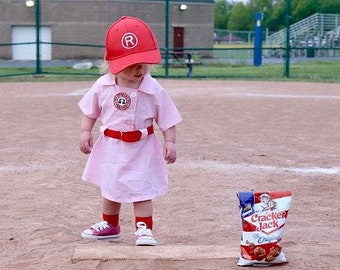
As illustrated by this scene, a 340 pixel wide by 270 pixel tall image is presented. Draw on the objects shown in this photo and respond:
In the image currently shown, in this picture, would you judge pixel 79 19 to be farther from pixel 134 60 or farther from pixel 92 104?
pixel 134 60

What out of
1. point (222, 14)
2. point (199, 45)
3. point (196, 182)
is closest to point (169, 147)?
point (196, 182)

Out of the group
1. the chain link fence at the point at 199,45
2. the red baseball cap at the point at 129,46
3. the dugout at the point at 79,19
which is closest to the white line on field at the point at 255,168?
the red baseball cap at the point at 129,46

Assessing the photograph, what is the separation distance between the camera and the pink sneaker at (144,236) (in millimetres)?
4391

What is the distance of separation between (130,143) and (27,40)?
3437cm

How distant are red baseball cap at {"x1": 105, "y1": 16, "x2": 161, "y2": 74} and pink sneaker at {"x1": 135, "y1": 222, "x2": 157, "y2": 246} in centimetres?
88

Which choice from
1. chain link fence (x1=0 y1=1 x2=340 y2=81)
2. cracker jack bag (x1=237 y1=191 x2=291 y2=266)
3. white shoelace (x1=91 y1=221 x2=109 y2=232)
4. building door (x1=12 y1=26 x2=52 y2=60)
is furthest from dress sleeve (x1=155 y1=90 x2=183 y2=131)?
building door (x1=12 y1=26 x2=52 y2=60)

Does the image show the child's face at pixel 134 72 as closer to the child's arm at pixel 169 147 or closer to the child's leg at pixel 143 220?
the child's arm at pixel 169 147

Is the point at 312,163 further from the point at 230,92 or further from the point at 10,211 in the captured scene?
the point at 230,92

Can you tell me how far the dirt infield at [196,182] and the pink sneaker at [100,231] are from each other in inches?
2.8

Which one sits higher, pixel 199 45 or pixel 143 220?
pixel 199 45

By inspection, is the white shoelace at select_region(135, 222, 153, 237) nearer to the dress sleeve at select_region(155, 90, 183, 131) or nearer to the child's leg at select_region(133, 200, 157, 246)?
the child's leg at select_region(133, 200, 157, 246)

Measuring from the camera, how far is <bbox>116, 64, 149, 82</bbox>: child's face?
4418 mm

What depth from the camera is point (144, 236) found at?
445 cm

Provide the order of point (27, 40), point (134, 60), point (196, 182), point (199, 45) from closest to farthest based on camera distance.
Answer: point (134, 60) → point (196, 182) → point (27, 40) → point (199, 45)
